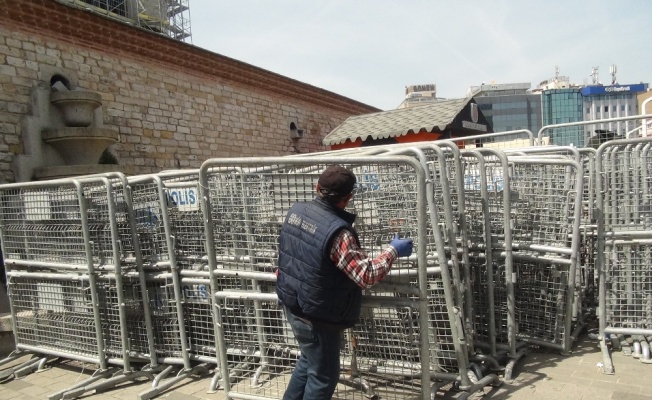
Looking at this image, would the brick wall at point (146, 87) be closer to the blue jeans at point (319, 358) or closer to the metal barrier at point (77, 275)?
the metal barrier at point (77, 275)

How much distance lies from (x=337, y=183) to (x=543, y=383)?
242 cm

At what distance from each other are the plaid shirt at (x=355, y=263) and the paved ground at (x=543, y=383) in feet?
4.92

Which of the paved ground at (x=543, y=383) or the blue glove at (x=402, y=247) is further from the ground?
the blue glove at (x=402, y=247)

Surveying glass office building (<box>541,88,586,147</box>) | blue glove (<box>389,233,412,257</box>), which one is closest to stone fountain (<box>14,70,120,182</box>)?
blue glove (<box>389,233,412,257</box>)

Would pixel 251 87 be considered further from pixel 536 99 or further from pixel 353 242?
pixel 536 99

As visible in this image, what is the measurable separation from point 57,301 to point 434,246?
3.89 meters

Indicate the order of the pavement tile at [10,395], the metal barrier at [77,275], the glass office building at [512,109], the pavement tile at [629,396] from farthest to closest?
the glass office building at [512,109] < the metal barrier at [77,275] < the pavement tile at [10,395] < the pavement tile at [629,396]

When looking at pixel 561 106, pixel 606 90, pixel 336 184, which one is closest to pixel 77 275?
pixel 336 184

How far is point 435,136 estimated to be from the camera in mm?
10508

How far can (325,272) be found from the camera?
2789mm

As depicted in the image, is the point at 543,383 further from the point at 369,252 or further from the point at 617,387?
the point at 369,252

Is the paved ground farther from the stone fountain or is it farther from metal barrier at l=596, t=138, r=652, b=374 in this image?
the stone fountain

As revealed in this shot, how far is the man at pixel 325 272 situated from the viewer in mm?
2750

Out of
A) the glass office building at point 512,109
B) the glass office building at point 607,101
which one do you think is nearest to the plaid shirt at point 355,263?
the glass office building at point 607,101
